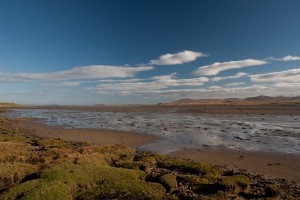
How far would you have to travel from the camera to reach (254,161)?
68.0 ft

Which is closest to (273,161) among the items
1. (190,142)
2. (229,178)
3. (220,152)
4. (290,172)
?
(290,172)

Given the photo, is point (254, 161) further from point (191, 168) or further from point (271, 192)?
point (271, 192)

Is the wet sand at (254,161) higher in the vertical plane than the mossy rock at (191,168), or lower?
lower

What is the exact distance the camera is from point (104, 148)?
21.9 metres

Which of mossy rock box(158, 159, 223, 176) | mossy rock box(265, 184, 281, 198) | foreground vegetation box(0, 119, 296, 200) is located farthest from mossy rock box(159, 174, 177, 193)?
mossy rock box(265, 184, 281, 198)

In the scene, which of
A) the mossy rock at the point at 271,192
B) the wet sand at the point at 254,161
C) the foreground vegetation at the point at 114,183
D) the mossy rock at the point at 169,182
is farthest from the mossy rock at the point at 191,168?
the mossy rock at the point at 271,192

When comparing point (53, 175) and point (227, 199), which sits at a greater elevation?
point (53, 175)

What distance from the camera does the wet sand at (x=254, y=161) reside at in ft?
57.4

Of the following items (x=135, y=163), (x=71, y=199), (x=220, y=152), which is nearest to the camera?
(x=71, y=199)

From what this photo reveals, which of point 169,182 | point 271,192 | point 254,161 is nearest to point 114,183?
point 169,182

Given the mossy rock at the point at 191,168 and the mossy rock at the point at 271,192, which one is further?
the mossy rock at the point at 191,168

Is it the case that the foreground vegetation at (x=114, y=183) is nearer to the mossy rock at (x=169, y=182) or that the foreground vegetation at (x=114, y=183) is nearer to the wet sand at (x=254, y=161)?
the mossy rock at (x=169, y=182)

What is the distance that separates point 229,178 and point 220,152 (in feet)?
34.1

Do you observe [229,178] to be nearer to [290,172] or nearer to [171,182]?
[171,182]
